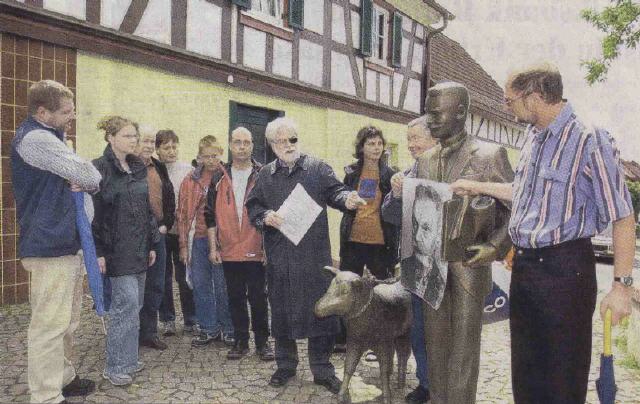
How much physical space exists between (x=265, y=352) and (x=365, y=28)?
29.0ft

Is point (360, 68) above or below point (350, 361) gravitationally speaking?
above

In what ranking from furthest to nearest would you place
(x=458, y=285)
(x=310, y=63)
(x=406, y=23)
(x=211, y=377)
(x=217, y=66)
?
(x=406, y=23)
(x=310, y=63)
(x=217, y=66)
(x=211, y=377)
(x=458, y=285)

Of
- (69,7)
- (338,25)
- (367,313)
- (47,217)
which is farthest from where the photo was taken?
(338,25)

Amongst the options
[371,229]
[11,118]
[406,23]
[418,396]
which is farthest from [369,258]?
[406,23]

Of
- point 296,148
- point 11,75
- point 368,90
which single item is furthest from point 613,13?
point 11,75

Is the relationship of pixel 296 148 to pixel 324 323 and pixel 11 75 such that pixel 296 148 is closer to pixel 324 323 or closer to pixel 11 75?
pixel 324 323

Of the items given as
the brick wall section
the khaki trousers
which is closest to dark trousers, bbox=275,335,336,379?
the khaki trousers

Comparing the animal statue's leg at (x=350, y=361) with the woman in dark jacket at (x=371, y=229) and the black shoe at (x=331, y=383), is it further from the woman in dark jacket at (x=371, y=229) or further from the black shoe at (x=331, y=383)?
the woman in dark jacket at (x=371, y=229)

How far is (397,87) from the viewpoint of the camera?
13852 millimetres

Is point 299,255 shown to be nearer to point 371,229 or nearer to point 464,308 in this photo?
point 371,229

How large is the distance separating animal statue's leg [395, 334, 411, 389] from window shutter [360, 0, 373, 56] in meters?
9.03

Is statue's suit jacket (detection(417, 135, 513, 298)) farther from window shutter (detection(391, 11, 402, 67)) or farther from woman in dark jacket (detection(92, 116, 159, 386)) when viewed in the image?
window shutter (detection(391, 11, 402, 67))

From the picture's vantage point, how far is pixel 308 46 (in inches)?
424

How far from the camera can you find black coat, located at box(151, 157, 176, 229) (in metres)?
5.14
